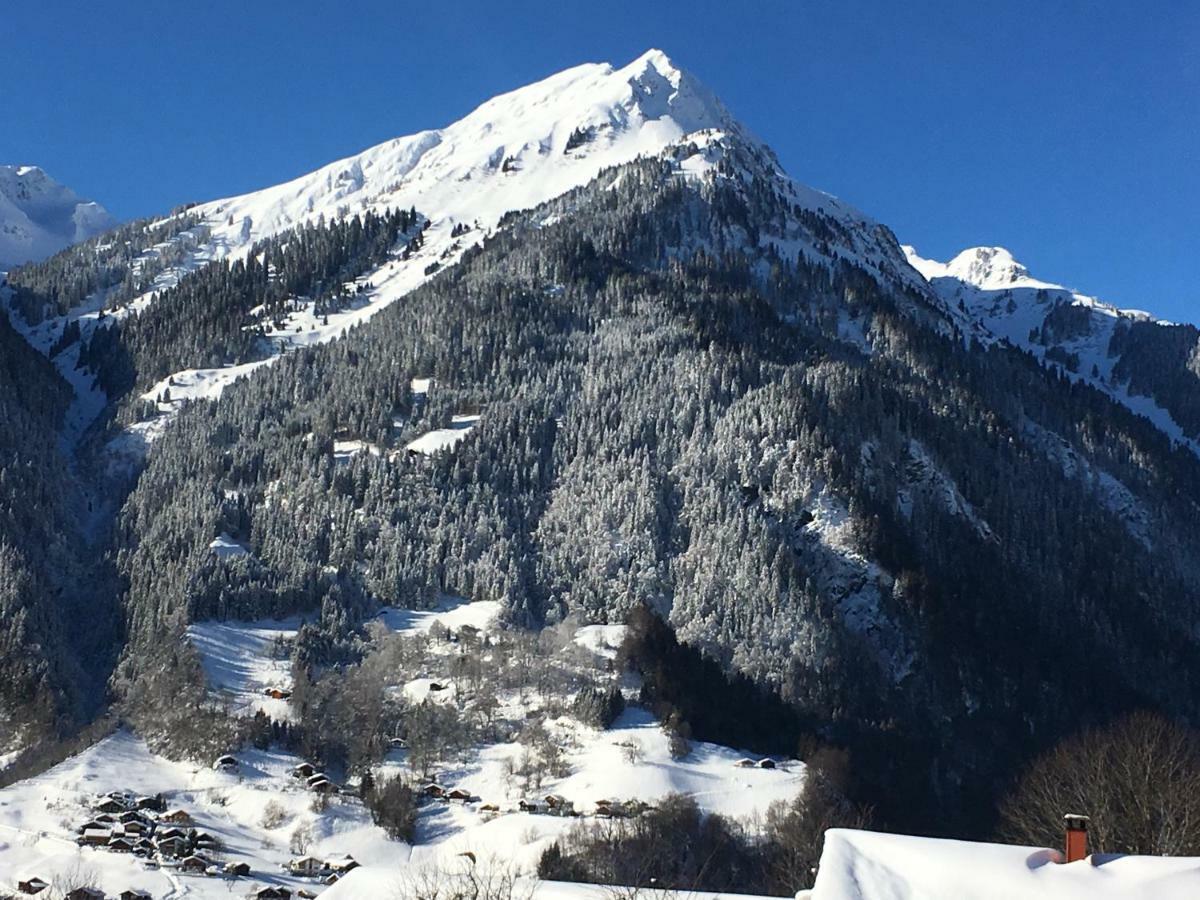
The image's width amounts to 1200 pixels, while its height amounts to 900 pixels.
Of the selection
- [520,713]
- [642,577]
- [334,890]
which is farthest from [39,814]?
[334,890]

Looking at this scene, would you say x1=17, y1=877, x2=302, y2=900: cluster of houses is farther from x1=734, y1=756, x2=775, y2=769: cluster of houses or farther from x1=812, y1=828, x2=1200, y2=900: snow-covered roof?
x1=812, y1=828, x2=1200, y2=900: snow-covered roof

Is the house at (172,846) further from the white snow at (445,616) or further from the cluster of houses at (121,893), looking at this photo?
the white snow at (445,616)

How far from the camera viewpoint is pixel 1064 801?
7244 centimetres

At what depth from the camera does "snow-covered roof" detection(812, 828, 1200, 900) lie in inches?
632

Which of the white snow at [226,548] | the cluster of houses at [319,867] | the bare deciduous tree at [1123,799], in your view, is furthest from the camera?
the white snow at [226,548]

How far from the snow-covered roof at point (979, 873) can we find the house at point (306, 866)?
281 feet

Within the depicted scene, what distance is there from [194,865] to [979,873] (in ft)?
282

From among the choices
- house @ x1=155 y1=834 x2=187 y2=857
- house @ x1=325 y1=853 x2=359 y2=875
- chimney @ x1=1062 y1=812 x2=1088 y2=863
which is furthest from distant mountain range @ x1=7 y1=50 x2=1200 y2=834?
chimney @ x1=1062 y1=812 x2=1088 y2=863

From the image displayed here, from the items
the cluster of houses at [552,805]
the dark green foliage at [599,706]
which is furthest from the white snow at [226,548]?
the dark green foliage at [599,706]

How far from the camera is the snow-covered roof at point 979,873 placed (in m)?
16.1

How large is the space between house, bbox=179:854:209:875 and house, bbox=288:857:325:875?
297 inches

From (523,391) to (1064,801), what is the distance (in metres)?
132

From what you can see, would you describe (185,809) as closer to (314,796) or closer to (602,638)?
(314,796)

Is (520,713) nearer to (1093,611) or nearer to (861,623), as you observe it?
(861,623)
